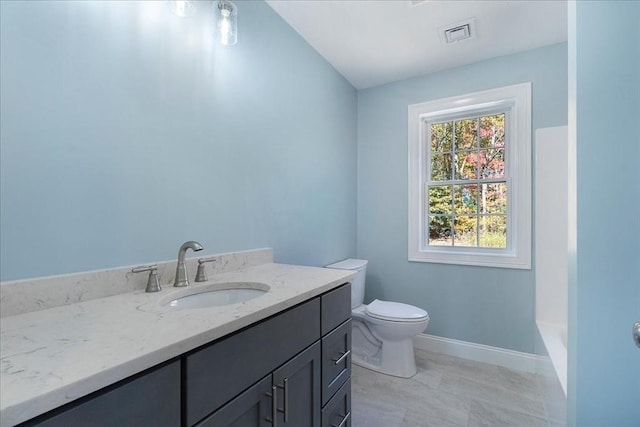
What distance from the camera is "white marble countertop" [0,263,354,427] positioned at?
459 mm

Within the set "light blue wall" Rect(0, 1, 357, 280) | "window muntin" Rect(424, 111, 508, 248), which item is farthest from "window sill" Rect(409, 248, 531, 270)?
"light blue wall" Rect(0, 1, 357, 280)

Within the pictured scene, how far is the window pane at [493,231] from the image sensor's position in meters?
2.46

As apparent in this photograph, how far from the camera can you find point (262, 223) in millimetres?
1725

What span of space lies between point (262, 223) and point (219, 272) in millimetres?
403

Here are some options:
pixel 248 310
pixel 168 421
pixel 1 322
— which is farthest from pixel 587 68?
pixel 1 322

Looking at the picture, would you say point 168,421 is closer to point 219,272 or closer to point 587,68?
point 219,272

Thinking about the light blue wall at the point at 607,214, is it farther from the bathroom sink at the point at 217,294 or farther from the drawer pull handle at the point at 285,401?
the bathroom sink at the point at 217,294

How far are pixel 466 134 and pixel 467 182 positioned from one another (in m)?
0.43

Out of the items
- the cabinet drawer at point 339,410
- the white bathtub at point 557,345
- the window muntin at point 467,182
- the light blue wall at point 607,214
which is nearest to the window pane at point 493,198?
the window muntin at point 467,182

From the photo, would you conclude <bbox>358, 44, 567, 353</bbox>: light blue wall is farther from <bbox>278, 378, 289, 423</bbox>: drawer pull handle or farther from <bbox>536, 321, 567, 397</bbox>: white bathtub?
<bbox>278, 378, 289, 423</bbox>: drawer pull handle

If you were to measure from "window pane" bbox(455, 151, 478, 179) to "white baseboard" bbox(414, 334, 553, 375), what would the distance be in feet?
4.67

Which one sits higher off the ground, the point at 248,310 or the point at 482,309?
the point at 248,310

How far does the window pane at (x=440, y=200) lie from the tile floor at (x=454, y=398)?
1.28 metres

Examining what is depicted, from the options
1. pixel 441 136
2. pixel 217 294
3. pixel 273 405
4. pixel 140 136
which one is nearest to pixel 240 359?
pixel 273 405
